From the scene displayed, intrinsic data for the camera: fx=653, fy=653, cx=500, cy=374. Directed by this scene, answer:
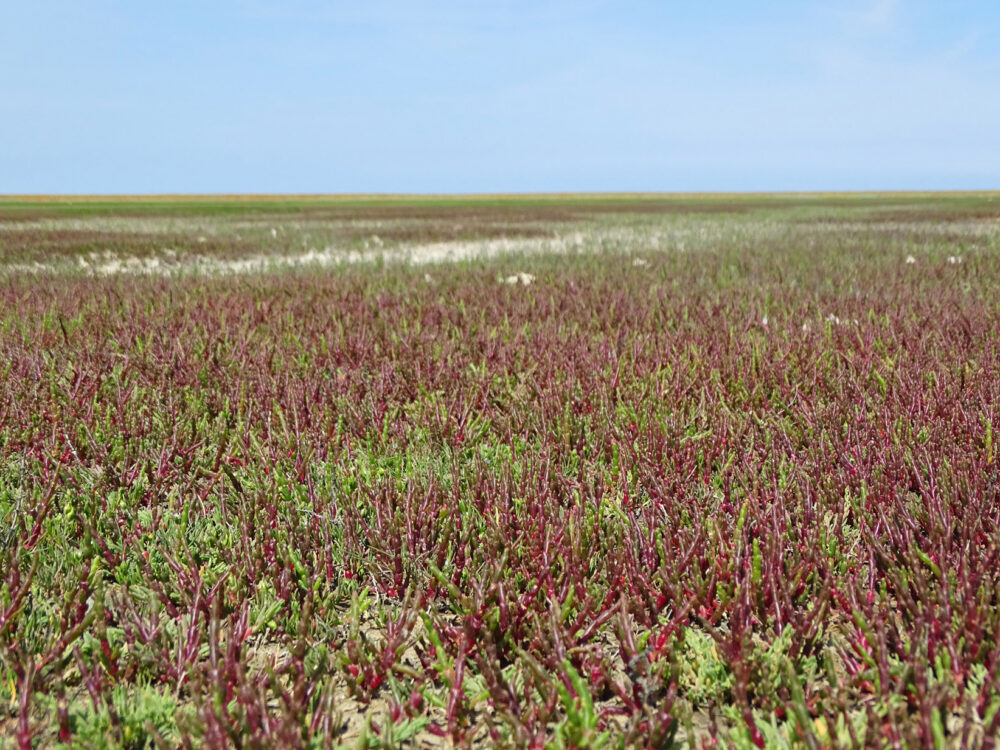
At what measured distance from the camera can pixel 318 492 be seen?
216 centimetres

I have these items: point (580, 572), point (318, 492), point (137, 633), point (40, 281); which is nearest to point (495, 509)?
point (580, 572)

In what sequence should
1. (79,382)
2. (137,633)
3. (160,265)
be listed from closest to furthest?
(137,633) → (79,382) → (160,265)

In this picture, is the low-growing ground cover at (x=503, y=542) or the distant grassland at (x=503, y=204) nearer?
the low-growing ground cover at (x=503, y=542)

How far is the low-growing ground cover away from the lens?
130cm

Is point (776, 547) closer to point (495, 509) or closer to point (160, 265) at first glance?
point (495, 509)

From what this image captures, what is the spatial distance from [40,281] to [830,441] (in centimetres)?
902

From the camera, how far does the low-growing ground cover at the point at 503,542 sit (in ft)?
4.26

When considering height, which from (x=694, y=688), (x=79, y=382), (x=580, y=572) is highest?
(x=79, y=382)

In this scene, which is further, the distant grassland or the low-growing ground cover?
the distant grassland

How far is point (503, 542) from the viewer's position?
6.00ft

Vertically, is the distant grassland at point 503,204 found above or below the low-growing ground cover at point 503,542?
above

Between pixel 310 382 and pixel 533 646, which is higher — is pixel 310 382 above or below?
above

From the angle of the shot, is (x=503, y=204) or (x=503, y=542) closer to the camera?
(x=503, y=542)

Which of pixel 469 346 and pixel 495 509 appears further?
pixel 469 346
